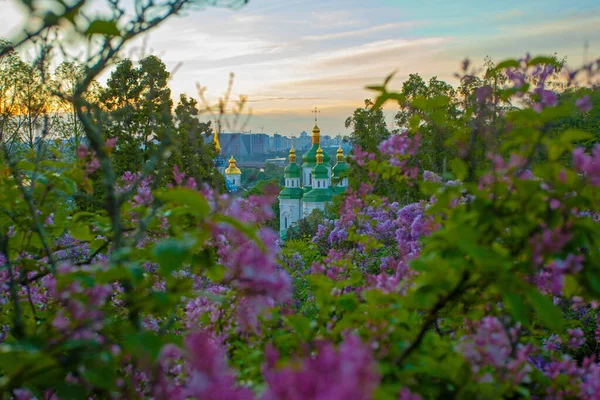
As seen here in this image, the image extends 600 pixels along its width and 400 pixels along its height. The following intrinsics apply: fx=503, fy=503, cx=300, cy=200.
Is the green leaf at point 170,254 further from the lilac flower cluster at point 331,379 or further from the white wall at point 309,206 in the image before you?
the white wall at point 309,206

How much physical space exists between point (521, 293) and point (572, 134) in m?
0.57

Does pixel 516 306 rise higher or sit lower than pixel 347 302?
higher

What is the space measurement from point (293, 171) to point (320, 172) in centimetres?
487

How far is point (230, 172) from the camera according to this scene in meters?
48.3

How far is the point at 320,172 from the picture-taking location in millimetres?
43000

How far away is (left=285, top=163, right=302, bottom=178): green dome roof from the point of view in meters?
47.2

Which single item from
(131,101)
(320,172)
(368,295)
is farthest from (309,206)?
(368,295)

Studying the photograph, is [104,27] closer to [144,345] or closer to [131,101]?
[144,345]

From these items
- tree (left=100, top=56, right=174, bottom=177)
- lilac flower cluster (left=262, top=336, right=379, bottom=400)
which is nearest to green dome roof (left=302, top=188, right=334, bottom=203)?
tree (left=100, top=56, right=174, bottom=177)

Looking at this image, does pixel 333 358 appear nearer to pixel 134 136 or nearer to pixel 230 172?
pixel 134 136

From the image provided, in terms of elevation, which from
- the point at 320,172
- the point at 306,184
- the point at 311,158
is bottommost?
the point at 306,184

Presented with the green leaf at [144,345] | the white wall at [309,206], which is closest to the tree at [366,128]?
the white wall at [309,206]

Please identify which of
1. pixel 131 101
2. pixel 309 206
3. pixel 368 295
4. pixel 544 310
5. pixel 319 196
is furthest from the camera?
pixel 309 206

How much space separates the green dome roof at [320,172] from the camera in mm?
42812
